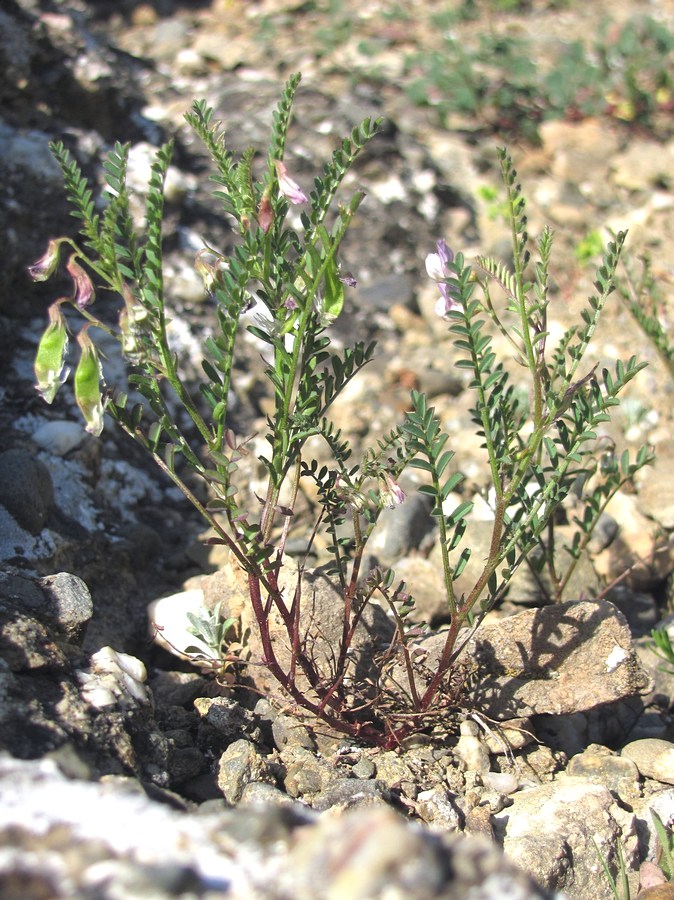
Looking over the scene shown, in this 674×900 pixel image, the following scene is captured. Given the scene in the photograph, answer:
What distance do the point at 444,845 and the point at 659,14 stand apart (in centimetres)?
646

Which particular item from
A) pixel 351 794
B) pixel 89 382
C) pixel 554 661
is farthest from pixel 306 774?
pixel 89 382

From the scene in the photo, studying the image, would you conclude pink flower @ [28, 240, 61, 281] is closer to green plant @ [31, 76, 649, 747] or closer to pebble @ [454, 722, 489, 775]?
green plant @ [31, 76, 649, 747]

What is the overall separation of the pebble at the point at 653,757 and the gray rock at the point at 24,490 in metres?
1.65

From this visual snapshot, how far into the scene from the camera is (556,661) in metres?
2.29

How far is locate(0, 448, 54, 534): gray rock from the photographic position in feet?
8.06

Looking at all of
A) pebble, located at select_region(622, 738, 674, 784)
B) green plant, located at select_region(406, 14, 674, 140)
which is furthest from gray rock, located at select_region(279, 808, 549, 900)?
green plant, located at select_region(406, 14, 674, 140)

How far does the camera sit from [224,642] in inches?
96.9

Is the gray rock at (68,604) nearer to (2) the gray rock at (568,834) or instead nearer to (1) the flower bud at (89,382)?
(1) the flower bud at (89,382)

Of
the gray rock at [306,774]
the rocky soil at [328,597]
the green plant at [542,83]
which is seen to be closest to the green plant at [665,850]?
the rocky soil at [328,597]

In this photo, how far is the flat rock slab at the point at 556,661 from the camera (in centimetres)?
225

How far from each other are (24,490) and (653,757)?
1754 millimetres

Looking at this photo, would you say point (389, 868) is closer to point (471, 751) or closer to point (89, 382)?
point (89, 382)

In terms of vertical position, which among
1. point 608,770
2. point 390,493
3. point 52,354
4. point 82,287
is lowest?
point 608,770

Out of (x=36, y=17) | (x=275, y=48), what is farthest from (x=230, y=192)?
(x=275, y=48)
